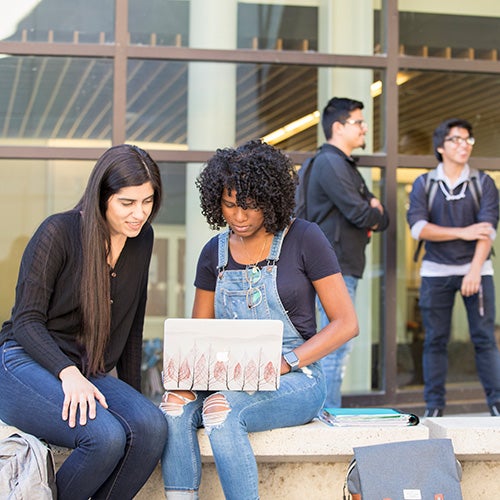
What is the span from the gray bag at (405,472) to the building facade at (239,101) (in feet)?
8.36

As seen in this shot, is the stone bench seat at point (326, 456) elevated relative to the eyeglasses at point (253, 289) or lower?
lower

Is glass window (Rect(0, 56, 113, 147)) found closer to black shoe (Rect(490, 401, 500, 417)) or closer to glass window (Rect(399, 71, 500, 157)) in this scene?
glass window (Rect(399, 71, 500, 157))

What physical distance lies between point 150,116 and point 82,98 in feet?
1.44

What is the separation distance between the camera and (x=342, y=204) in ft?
16.3

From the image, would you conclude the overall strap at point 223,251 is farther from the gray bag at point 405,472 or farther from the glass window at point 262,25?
the glass window at point 262,25

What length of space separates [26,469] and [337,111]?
296 centimetres

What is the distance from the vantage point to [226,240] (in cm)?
366

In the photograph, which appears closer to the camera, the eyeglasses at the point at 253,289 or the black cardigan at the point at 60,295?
the black cardigan at the point at 60,295

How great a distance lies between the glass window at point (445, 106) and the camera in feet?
19.8

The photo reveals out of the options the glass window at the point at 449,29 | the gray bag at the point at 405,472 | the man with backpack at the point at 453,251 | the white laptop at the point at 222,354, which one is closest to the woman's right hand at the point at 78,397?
the white laptop at the point at 222,354

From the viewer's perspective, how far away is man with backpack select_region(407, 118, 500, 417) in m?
5.04

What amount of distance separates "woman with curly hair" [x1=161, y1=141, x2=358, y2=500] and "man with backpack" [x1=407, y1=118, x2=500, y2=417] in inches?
68.5

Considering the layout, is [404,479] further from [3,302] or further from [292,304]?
[3,302]

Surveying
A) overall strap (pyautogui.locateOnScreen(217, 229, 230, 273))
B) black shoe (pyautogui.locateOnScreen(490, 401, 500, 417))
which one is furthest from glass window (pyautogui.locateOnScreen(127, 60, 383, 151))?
overall strap (pyautogui.locateOnScreen(217, 229, 230, 273))
